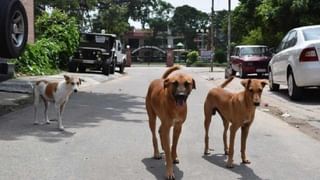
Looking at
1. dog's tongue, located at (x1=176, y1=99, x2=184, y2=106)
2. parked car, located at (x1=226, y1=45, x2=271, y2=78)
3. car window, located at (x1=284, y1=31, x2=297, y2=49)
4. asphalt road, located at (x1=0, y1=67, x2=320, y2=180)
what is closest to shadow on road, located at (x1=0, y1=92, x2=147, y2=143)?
asphalt road, located at (x1=0, y1=67, x2=320, y2=180)

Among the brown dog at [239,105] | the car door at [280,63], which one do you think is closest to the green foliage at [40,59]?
the car door at [280,63]

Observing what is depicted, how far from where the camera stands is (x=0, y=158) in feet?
23.6

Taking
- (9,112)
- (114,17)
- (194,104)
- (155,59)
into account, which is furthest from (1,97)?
(155,59)

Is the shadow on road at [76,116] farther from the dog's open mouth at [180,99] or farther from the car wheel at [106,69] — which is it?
the car wheel at [106,69]

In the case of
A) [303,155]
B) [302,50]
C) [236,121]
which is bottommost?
[303,155]

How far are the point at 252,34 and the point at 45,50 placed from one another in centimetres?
1648

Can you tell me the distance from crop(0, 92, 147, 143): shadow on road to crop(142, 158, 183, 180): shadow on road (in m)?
1.90

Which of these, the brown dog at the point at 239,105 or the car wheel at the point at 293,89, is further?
the car wheel at the point at 293,89

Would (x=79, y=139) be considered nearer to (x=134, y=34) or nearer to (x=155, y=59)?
(x=155, y=59)

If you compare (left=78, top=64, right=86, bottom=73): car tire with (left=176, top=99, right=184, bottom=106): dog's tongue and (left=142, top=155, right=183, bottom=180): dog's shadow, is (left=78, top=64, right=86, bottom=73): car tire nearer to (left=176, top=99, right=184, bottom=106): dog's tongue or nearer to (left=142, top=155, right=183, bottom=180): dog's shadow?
(left=142, top=155, right=183, bottom=180): dog's shadow

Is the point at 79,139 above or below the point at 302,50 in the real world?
below

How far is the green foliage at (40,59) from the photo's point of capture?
22.8 meters

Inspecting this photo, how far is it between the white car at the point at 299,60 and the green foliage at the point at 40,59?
31.7 ft

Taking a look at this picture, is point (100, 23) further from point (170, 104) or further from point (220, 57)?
point (170, 104)
